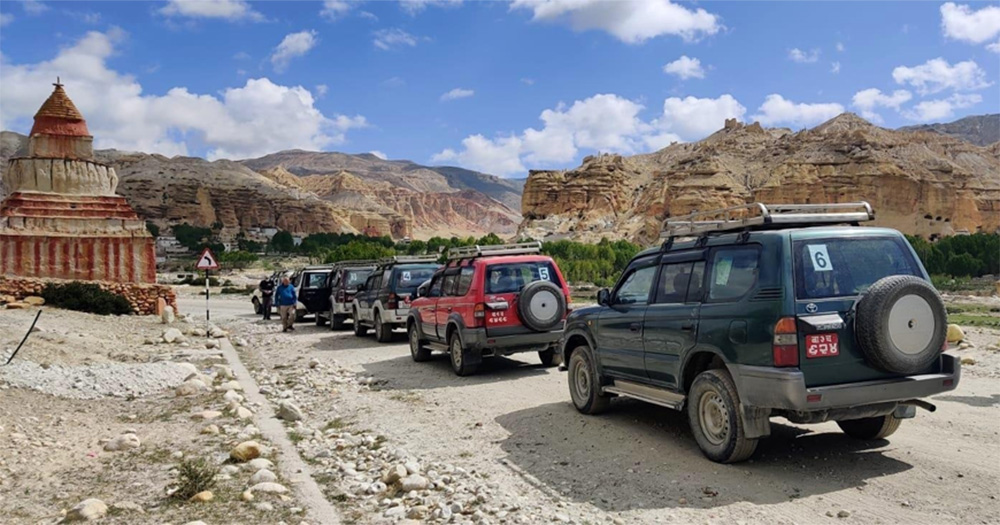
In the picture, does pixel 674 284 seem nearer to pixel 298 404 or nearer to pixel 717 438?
pixel 717 438

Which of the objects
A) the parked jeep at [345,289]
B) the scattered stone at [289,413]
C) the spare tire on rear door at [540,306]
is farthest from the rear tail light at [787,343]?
the parked jeep at [345,289]

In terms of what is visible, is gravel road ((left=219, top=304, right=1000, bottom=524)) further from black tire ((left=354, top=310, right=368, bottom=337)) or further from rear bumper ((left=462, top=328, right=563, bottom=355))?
black tire ((left=354, top=310, right=368, bottom=337))

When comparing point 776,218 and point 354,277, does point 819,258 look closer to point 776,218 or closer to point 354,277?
point 776,218

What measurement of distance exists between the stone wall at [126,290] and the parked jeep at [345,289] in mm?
8646

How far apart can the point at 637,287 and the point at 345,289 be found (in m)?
15.8

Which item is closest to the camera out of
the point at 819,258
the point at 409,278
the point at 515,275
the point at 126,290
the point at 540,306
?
the point at 819,258

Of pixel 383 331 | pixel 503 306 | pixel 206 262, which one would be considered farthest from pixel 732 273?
pixel 206 262

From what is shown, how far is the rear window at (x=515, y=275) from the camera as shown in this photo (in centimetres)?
1183

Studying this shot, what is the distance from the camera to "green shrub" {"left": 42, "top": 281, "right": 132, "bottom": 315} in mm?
24734

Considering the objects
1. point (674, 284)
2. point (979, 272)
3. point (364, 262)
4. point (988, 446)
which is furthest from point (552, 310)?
point (979, 272)

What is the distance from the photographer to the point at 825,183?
117 m

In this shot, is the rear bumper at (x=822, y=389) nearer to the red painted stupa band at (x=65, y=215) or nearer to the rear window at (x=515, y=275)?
the rear window at (x=515, y=275)

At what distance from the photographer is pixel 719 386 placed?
6203mm

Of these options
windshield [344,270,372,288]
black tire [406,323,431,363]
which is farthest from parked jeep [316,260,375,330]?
black tire [406,323,431,363]
